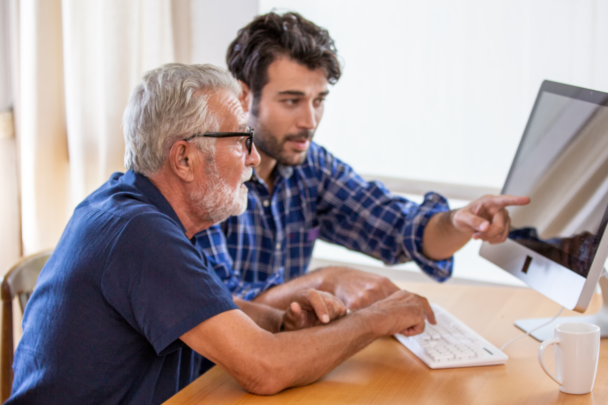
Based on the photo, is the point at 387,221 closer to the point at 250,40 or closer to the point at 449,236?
the point at 449,236

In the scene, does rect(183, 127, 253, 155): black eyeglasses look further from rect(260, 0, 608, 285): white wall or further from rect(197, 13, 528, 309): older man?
rect(260, 0, 608, 285): white wall

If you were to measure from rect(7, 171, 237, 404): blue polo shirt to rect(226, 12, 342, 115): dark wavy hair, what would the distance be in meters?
0.76

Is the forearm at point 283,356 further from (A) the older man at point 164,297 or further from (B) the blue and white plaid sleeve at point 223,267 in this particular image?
(B) the blue and white plaid sleeve at point 223,267

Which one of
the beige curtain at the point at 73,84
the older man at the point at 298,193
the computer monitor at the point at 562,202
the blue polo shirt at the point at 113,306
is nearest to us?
the blue polo shirt at the point at 113,306

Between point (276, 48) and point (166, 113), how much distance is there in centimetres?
70

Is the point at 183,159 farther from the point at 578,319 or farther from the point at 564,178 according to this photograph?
the point at 578,319

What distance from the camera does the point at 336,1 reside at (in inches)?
97.5

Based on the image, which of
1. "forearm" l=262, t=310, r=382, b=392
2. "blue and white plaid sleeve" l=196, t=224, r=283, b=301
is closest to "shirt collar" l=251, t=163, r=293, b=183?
"blue and white plaid sleeve" l=196, t=224, r=283, b=301

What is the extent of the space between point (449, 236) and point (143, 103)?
0.92 m

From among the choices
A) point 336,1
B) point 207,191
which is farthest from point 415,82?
point 207,191

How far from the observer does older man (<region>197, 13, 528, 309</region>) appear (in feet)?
5.79

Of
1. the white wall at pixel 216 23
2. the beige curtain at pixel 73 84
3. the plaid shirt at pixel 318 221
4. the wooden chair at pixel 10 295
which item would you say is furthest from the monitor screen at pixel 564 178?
the beige curtain at pixel 73 84

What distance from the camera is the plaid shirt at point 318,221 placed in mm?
1772

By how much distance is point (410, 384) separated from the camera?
1139 millimetres
